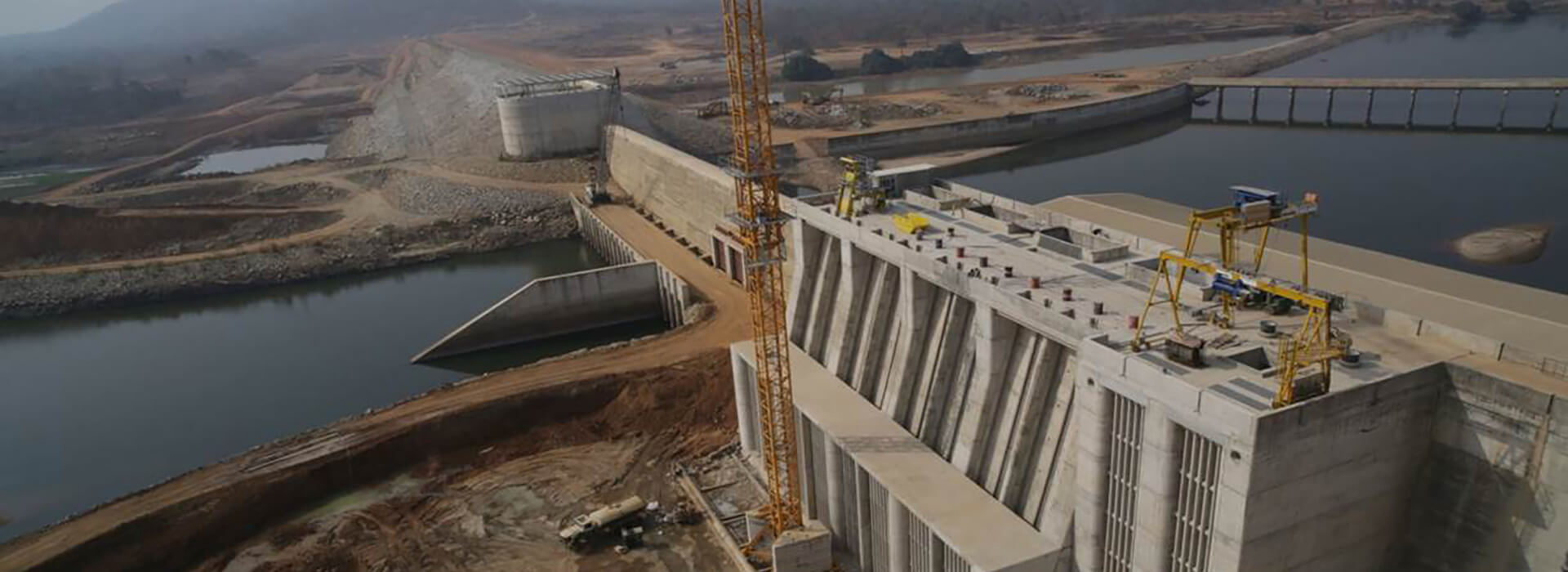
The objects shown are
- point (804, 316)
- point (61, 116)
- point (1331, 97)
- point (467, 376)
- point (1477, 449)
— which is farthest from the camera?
point (61, 116)

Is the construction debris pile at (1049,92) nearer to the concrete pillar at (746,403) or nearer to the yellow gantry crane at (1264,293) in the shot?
the concrete pillar at (746,403)

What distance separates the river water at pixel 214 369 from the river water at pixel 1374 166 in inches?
2032

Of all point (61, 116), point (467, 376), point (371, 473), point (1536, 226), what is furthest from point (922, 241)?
point (61, 116)

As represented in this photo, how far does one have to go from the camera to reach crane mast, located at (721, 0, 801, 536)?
28.4 metres

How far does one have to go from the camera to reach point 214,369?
57969 mm

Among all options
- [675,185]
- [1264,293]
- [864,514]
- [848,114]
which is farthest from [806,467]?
[848,114]

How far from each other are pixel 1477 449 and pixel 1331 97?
112 metres

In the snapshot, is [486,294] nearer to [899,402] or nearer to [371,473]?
[371,473]

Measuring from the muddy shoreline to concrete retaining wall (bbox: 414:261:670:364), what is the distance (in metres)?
24.5

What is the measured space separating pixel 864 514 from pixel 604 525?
10.2m

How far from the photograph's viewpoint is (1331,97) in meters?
113

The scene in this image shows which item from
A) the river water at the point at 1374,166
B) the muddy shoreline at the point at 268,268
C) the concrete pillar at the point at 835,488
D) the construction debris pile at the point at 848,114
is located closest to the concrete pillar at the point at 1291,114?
the river water at the point at 1374,166

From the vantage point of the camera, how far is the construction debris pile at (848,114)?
123 metres

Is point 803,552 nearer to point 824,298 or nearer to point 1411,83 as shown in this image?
point 824,298
